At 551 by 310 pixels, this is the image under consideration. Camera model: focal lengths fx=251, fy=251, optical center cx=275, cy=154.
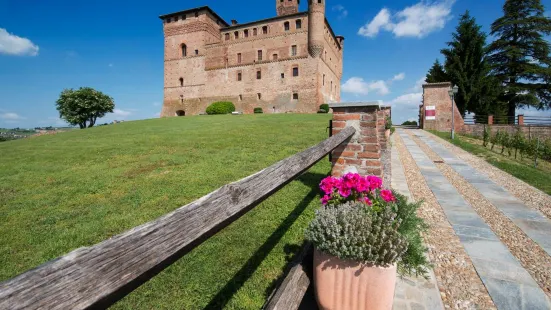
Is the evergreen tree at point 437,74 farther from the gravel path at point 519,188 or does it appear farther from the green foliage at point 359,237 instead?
the green foliage at point 359,237

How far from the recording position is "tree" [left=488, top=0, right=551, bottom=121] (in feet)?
77.8

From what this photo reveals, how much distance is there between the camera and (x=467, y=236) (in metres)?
3.29

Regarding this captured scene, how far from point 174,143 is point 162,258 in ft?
34.7

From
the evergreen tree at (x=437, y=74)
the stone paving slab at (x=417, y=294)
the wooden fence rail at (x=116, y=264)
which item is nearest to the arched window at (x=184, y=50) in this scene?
the evergreen tree at (x=437, y=74)

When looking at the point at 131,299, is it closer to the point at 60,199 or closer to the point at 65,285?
the point at 65,285

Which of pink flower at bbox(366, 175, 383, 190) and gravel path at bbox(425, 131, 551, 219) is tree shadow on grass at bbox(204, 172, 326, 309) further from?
gravel path at bbox(425, 131, 551, 219)

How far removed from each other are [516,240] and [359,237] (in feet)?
9.75

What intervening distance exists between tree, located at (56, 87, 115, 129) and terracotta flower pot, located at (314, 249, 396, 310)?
50.7m

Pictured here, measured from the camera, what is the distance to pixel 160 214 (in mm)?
3715

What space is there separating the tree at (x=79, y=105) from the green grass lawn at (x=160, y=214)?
40867 millimetres

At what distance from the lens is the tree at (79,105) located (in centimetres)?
4056

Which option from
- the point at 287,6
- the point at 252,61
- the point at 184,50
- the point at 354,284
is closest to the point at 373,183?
the point at 354,284

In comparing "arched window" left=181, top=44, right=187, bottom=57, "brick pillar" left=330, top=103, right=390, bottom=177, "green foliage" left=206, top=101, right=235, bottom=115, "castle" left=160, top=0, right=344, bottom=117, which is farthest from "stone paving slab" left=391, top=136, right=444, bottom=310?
"arched window" left=181, top=44, right=187, bottom=57

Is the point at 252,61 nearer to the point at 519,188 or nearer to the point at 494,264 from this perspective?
the point at 519,188
